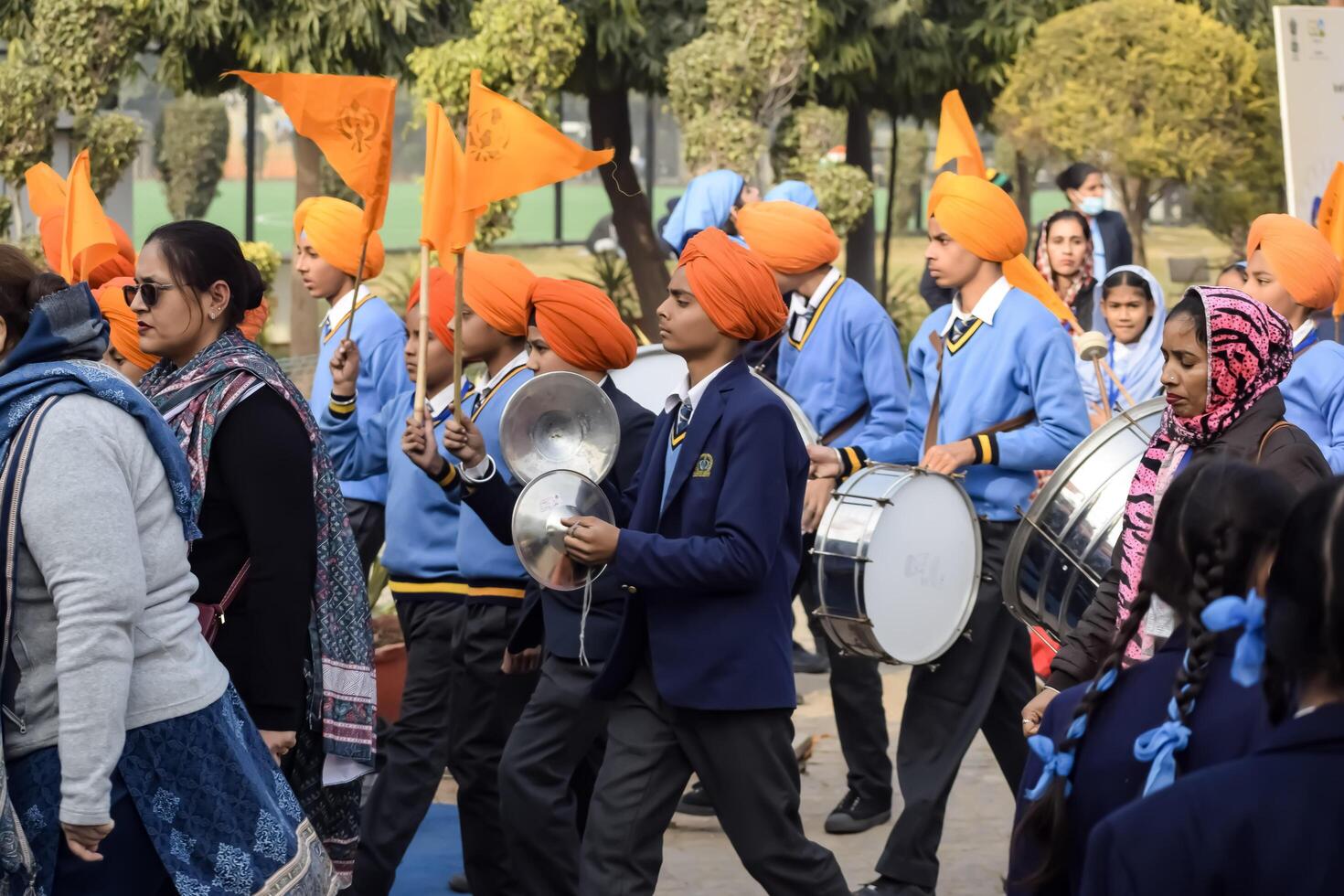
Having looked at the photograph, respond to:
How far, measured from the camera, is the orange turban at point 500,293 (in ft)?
18.3

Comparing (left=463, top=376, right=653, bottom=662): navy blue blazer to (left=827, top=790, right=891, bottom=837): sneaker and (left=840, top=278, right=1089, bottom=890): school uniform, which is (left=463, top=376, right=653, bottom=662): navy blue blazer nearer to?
(left=840, top=278, right=1089, bottom=890): school uniform

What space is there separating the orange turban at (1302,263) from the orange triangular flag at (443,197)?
8.66 feet

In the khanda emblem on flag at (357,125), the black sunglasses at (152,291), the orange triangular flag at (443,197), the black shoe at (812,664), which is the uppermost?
the khanda emblem on flag at (357,125)

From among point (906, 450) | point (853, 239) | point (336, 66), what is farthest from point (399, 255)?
point (906, 450)

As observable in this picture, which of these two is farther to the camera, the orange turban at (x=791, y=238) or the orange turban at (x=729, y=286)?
the orange turban at (x=791, y=238)

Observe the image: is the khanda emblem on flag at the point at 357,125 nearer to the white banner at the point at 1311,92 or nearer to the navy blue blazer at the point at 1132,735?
the navy blue blazer at the point at 1132,735

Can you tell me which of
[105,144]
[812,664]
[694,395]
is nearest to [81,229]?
[694,395]

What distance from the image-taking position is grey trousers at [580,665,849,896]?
4.46 metres

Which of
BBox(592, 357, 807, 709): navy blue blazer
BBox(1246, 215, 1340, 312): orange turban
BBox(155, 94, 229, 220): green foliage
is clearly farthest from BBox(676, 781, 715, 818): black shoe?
BBox(155, 94, 229, 220): green foliage

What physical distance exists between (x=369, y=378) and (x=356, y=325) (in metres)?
0.23

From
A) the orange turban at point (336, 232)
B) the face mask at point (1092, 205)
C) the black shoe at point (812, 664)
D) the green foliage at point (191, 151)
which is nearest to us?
the orange turban at point (336, 232)

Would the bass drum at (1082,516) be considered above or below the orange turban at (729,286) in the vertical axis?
below

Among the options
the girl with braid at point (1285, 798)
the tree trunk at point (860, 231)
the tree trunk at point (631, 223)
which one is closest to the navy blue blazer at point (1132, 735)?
the girl with braid at point (1285, 798)

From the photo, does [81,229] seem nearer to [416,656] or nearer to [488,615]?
[416,656]
